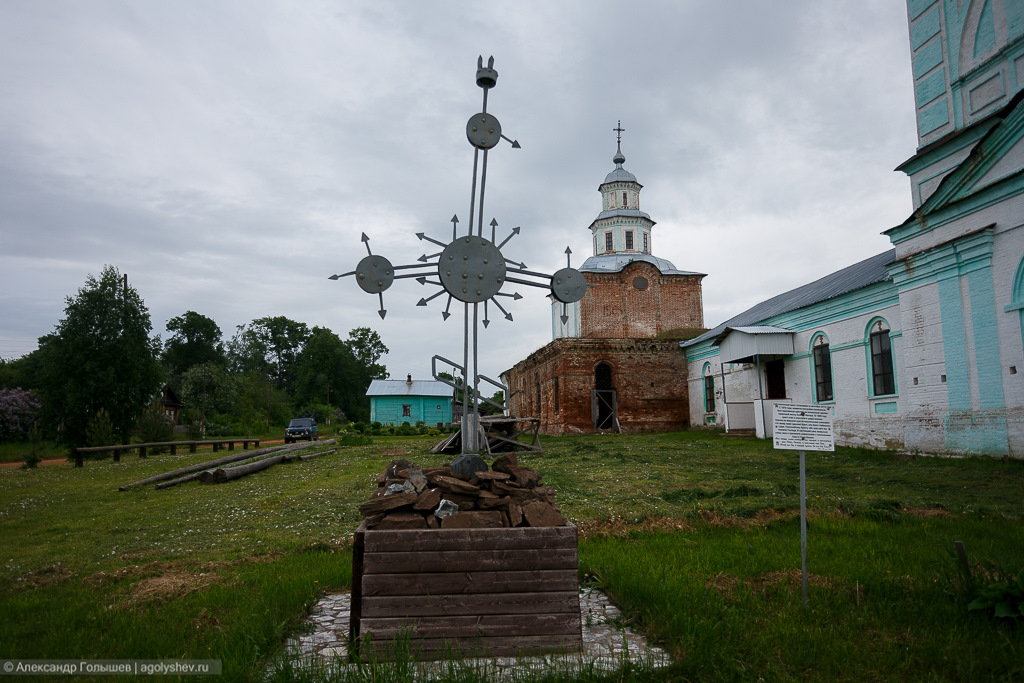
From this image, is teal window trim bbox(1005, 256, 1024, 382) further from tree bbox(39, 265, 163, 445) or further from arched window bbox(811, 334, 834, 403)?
tree bbox(39, 265, 163, 445)

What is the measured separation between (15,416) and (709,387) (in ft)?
127

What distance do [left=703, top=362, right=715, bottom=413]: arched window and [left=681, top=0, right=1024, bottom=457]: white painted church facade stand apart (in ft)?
23.5

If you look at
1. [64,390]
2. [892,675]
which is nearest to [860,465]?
[892,675]

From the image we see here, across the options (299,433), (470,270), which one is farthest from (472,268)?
(299,433)

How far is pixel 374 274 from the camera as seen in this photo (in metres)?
5.33

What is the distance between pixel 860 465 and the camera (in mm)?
13461

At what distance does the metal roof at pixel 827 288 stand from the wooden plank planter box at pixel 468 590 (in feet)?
49.9

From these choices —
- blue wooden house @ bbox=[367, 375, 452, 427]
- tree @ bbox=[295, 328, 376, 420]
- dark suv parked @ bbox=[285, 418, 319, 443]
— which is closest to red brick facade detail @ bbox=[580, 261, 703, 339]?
dark suv parked @ bbox=[285, 418, 319, 443]

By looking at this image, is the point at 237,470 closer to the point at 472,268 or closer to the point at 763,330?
the point at 472,268

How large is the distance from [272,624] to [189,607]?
3.66ft

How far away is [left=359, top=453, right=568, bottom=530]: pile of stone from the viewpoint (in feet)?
13.6

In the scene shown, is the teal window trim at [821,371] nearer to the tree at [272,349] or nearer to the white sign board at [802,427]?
the white sign board at [802,427]

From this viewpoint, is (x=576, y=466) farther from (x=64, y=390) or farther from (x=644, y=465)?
(x=64, y=390)

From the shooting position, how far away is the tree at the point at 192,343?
229ft
